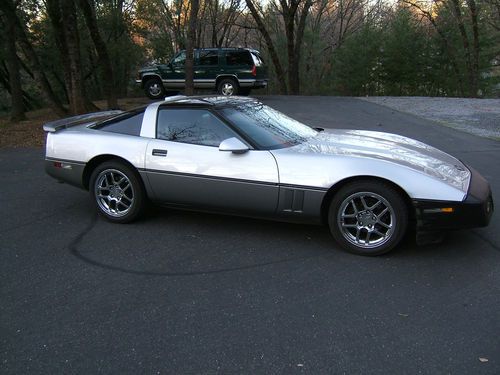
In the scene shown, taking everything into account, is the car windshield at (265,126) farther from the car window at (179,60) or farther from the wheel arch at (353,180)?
the car window at (179,60)

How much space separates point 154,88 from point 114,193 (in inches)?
524

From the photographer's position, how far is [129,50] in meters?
22.7

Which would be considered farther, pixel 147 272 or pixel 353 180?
pixel 353 180

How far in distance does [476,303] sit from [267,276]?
146 cm

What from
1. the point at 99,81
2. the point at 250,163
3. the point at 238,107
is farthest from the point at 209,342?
the point at 99,81

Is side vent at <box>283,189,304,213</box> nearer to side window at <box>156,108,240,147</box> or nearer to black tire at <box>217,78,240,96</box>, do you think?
side window at <box>156,108,240,147</box>

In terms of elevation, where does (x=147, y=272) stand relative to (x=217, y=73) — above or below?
below

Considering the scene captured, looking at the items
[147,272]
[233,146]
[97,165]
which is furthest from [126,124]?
[147,272]

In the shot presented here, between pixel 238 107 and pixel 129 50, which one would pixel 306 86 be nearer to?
pixel 129 50

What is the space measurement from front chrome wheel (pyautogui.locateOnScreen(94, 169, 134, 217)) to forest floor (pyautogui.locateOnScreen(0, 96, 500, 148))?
5.51 metres

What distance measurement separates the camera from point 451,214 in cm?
354

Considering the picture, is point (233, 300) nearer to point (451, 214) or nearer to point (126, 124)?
point (451, 214)

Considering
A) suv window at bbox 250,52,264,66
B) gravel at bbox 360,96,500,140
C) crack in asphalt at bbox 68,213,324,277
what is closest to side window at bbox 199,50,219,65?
suv window at bbox 250,52,264,66

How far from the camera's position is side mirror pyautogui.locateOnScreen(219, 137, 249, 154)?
13.0 feet
